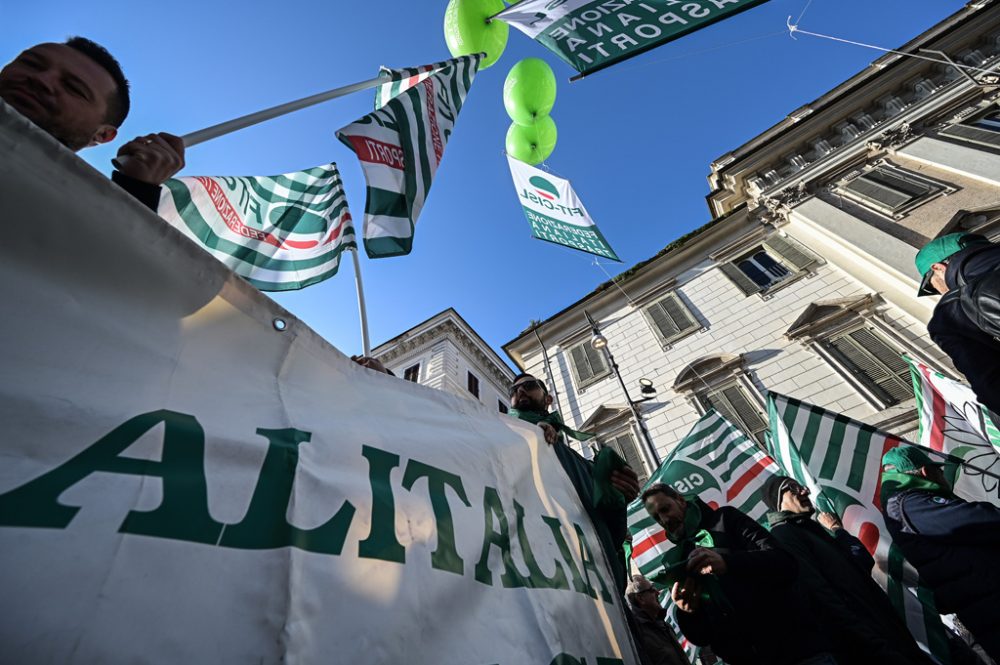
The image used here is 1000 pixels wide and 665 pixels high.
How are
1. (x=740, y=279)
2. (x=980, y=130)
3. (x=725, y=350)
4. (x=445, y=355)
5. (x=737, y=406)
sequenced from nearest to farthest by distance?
(x=737, y=406)
(x=980, y=130)
(x=725, y=350)
(x=740, y=279)
(x=445, y=355)

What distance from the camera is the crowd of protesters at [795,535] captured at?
4.58 ft

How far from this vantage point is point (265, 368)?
4.12 ft

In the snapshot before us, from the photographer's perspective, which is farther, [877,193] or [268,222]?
[877,193]

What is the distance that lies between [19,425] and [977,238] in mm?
3697

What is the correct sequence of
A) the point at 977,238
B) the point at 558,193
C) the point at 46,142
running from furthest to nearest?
the point at 558,193
the point at 977,238
the point at 46,142

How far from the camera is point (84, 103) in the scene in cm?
134

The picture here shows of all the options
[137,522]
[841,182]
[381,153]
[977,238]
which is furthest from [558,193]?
[841,182]

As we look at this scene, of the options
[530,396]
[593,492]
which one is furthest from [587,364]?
[593,492]

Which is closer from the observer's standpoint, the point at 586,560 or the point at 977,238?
the point at 586,560

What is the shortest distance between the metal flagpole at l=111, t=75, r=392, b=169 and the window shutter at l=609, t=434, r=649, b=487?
9.67m

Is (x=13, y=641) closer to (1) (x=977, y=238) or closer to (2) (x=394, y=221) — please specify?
(2) (x=394, y=221)

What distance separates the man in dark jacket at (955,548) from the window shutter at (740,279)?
→ 33.8ft

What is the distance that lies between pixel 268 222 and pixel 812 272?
41.9 ft

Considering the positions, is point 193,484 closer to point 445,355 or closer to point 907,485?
point 907,485
